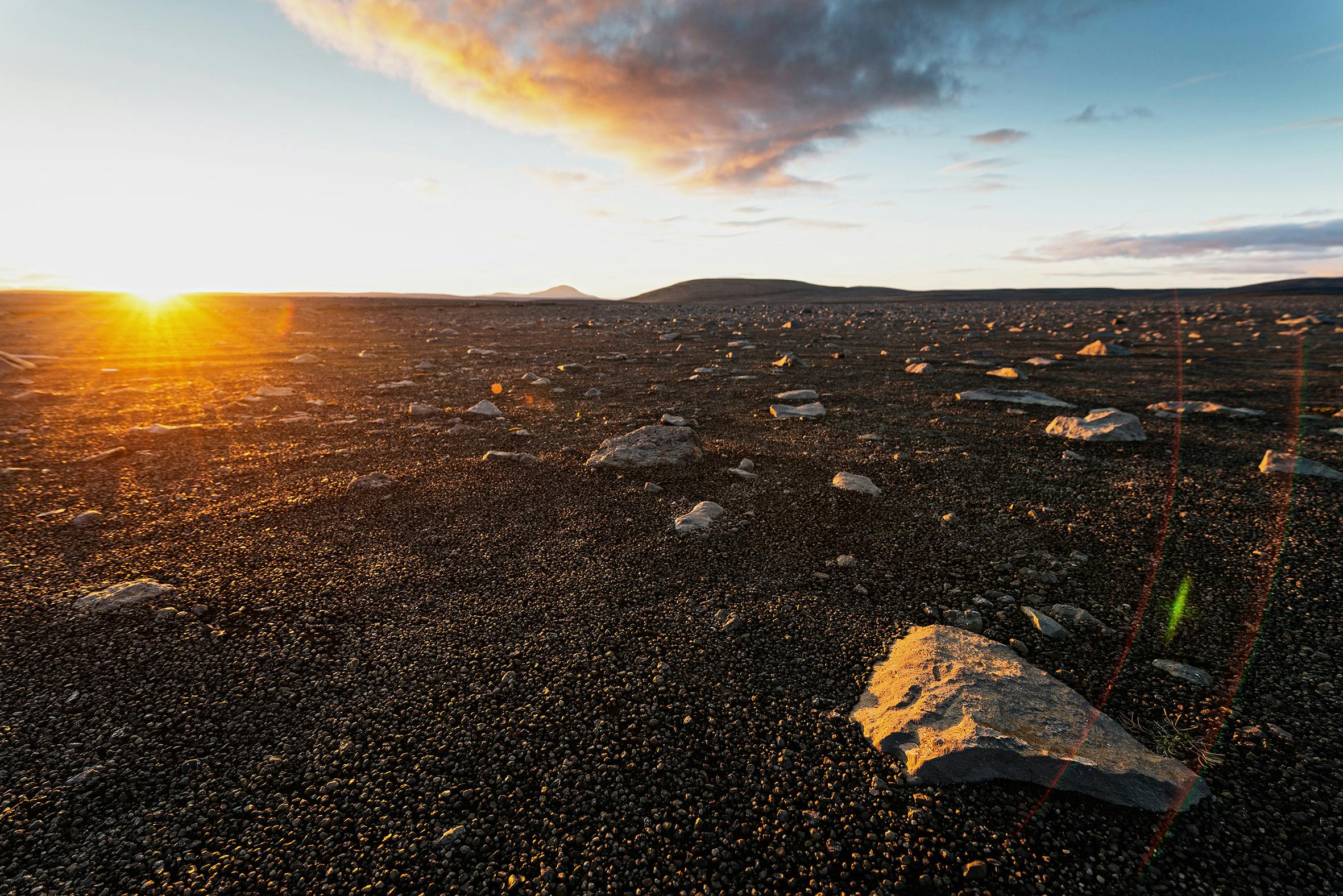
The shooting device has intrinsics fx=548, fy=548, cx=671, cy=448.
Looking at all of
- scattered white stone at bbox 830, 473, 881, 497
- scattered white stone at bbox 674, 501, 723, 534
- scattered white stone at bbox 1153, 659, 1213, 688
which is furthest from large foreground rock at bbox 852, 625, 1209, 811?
scattered white stone at bbox 830, 473, 881, 497

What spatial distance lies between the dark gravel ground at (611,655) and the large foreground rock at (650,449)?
27 centimetres

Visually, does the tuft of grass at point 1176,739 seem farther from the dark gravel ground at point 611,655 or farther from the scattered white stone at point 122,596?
the scattered white stone at point 122,596

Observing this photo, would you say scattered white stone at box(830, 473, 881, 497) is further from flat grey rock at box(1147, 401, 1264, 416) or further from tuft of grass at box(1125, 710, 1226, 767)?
flat grey rock at box(1147, 401, 1264, 416)

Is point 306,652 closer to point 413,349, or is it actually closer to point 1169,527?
point 1169,527

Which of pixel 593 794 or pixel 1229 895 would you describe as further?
pixel 593 794

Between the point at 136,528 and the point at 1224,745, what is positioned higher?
the point at 136,528

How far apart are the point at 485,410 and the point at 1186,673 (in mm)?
7248

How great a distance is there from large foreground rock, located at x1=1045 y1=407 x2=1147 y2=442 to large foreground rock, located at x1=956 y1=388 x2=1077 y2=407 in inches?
61.1

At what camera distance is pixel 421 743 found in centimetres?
229

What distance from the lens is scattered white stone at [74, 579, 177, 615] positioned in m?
3.01

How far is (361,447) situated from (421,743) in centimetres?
458

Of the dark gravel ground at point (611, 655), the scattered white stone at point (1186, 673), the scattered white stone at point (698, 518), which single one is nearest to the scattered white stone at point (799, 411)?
the dark gravel ground at point (611, 655)

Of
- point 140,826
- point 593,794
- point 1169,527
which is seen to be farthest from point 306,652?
point 1169,527

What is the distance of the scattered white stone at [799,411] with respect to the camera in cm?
755
